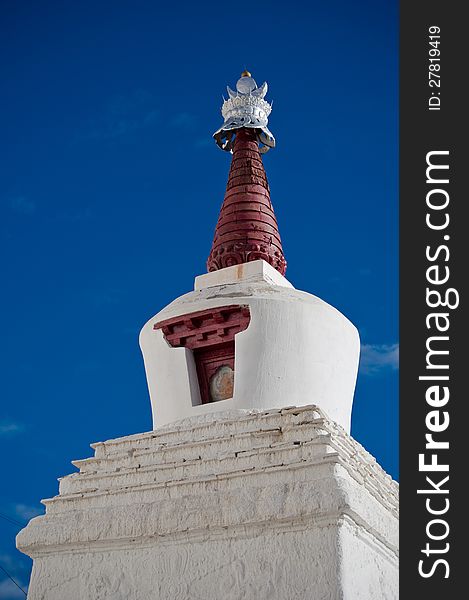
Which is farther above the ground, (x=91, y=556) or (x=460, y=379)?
(x=460, y=379)

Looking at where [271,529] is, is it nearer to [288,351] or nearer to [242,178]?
[288,351]

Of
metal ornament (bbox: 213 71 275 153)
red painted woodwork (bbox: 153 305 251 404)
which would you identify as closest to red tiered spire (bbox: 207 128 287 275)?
metal ornament (bbox: 213 71 275 153)

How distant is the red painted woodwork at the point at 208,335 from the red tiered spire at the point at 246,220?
1.49 m

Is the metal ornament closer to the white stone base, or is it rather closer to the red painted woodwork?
the red painted woodwork

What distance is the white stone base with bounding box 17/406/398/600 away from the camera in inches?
247

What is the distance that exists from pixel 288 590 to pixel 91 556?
1888mm

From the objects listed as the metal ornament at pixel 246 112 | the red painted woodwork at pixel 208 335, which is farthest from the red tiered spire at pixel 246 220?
the red painted woodwork at pixel 208 335

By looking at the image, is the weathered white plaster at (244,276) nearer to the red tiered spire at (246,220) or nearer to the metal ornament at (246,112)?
the red tiered spire at (246,220)

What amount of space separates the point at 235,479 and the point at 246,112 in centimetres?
614

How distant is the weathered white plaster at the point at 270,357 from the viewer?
8.04 meters

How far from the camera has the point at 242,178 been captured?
10891mm

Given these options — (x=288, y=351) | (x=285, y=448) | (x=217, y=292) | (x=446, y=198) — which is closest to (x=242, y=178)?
(x=217, y=292)

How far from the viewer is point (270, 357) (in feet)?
26.6

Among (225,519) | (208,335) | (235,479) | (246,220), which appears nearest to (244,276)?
(208,335)
